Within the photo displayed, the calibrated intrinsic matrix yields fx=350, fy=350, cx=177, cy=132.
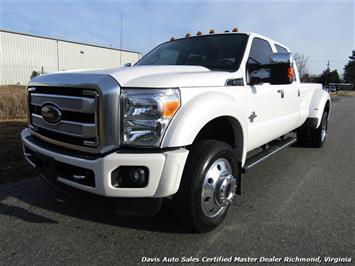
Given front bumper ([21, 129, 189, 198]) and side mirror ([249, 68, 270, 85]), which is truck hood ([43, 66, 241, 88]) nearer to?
front bumper ([21, 129, 189, 198])

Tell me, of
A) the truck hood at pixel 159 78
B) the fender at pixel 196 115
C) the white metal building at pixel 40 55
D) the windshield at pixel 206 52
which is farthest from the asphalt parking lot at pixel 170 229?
the white metal building at pixel 40 55

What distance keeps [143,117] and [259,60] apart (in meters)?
2.31

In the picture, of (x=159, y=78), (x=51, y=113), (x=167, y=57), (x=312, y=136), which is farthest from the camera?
(x=312, y=136)

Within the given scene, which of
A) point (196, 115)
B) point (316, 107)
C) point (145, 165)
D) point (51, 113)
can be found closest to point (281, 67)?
point (196, 115)

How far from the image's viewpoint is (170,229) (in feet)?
10.4

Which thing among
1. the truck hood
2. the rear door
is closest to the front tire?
the truck hood

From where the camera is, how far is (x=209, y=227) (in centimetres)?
308

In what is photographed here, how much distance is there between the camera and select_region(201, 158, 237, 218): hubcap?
3.01m

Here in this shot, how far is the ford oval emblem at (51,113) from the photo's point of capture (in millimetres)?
2945

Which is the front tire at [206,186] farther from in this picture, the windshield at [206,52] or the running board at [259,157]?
the windshield at [206,52]

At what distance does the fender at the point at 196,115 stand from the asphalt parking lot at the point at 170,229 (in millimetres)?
827

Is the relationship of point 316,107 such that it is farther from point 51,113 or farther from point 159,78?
point 51,113

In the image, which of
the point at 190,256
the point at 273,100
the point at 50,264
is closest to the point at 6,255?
the point at 50,264

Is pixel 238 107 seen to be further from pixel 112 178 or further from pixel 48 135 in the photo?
pixel 48 135
